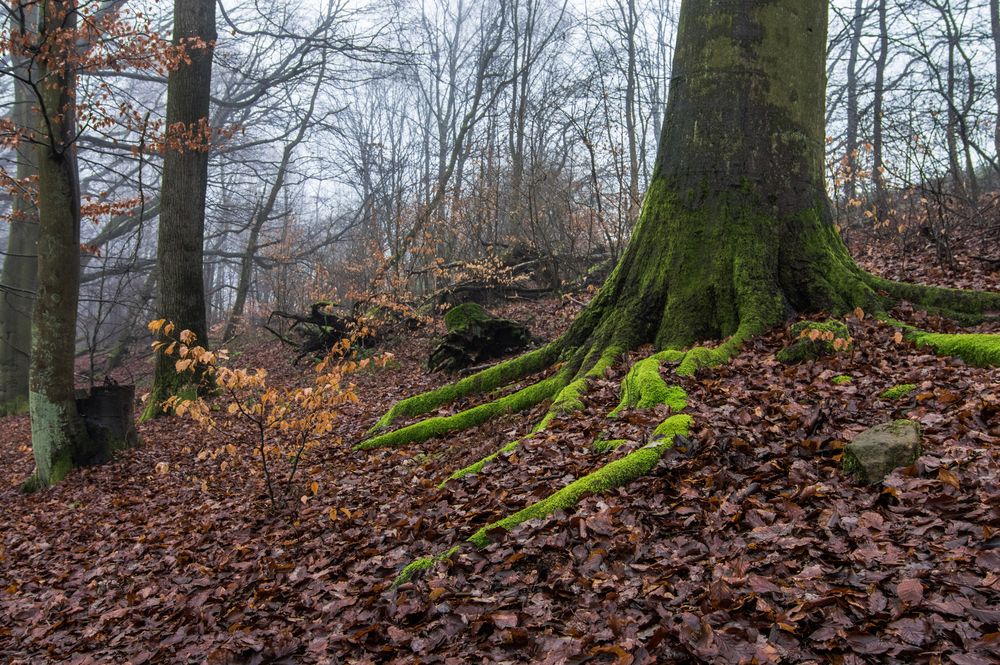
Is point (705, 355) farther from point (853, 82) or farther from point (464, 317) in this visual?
point (853, 82)

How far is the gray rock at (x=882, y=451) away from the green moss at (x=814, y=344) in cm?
156

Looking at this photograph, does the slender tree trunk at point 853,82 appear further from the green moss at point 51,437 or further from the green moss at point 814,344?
the green moss at point 51,437

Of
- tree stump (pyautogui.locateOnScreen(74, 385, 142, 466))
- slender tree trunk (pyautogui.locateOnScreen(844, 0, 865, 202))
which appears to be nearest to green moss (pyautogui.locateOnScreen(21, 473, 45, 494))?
tree stump (pyautogui.locateOnScreen(74, 385, 142, 466))

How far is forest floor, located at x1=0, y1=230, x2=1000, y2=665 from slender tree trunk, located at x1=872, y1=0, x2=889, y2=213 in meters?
6.92

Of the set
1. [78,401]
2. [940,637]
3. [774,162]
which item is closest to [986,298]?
[774,162]

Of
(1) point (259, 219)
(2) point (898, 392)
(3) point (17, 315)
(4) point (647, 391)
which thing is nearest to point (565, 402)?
(4) point (647, 391)

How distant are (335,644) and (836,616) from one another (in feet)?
7.62

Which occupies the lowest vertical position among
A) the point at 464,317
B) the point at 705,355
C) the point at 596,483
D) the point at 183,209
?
the point at 596,483

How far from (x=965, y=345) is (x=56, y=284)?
950cm

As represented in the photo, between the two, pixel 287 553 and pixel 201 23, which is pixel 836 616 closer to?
pixel 287 553

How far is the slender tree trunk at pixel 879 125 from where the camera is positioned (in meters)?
11.2

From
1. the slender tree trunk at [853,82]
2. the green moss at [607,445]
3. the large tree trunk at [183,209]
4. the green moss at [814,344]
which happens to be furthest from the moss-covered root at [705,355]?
the slender tree trunk at [853,82]

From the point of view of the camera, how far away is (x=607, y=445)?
14.2 ft

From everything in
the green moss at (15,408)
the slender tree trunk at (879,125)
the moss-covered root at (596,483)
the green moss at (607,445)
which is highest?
the slender tree trunk at (879,125)
